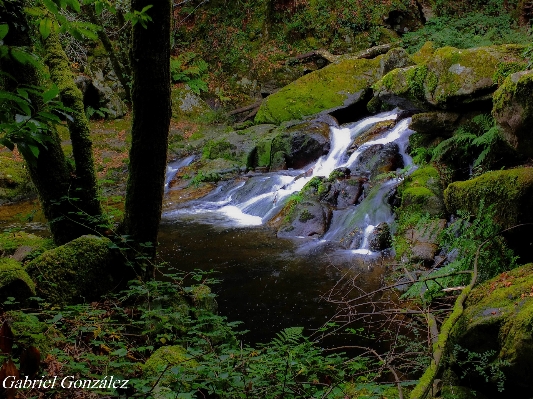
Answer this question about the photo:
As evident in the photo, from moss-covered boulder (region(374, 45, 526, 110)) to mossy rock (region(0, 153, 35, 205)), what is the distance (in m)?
11.0

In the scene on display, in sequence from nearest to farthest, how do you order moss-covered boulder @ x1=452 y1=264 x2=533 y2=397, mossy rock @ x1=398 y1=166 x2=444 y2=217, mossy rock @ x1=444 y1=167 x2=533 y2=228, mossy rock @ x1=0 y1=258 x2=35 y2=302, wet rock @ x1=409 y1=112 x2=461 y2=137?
moss-covered boulder @ x1=452 y1=264 x2=533 y2=397
mossy rock @ x1=0 y1=258 x2=35 y2=302
mossy rock @ x1=444 y1=167 x2=533 y2=228
mossy rock @ x1=398 y1=166 x2=444 y2=217
wet rock @ x1=409 y1=112 x2=461 y2=137

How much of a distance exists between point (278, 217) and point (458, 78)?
4.82m

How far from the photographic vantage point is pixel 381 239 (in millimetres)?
7227

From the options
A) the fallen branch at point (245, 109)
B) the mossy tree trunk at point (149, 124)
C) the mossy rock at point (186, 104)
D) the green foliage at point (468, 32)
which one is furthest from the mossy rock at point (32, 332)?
the fallen branch at point (245, 109)

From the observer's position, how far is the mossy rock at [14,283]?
3094mm

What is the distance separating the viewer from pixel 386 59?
1388cm

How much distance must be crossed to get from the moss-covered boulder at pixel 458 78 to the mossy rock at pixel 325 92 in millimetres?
5249

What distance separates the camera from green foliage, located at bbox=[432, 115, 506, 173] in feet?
19.5

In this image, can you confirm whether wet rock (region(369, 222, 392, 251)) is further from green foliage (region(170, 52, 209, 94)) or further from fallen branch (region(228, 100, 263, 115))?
green foliage (region(170, 52, 209, 94))

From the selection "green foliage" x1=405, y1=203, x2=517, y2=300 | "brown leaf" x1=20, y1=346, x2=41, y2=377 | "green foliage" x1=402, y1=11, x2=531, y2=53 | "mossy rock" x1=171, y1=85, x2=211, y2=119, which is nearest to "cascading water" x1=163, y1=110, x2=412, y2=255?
"green foliage" x1=405, y1=203, x2=517, y2=300

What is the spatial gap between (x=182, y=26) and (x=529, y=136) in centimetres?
2107

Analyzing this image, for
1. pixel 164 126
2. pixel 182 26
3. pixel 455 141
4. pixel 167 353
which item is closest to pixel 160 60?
pixel 164 126

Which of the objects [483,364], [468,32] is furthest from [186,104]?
[483,364]

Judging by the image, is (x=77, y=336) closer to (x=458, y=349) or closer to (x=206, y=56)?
(x=458, y=349)
